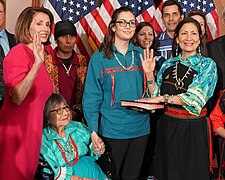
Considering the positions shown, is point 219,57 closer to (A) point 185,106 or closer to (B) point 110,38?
(A) point 185,106

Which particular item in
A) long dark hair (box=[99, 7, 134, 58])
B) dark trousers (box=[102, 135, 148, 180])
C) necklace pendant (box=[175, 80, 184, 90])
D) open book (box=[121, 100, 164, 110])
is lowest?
dark trousers (box=[102, 135, 148, 180])

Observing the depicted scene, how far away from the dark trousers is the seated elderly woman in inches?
4.5

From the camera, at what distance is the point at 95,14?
533 cm

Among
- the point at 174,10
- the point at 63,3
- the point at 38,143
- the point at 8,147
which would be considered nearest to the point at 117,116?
the point at 38,143

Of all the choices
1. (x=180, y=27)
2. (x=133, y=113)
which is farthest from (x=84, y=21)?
(x=133, y=113)

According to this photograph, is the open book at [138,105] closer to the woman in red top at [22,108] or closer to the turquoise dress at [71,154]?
the turquoise dress at [71,154]

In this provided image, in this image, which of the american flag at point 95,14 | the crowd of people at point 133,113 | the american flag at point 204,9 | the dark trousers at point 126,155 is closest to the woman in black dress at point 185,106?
the crowd of people at point 133,113

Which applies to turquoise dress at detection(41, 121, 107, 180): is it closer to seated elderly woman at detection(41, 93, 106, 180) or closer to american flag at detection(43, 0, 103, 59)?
seated elderly woman at detection(41, 93, 106, 180)

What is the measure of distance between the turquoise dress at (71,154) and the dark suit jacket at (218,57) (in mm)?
1175

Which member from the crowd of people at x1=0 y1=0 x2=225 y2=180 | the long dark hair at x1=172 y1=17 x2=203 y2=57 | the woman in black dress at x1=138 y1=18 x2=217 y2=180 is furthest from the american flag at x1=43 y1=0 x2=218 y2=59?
the woman in black dress at x1=138 y1=18 x2=217 y2=180

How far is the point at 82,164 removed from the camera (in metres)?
3.14

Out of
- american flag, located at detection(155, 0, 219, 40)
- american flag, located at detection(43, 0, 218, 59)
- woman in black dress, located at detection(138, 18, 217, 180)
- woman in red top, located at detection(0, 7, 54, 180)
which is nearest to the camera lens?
woman in red top, located at detection(0, 7, 54, 180)

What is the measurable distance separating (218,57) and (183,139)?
1.01 m

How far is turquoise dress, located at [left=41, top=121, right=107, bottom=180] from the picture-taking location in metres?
3.01
